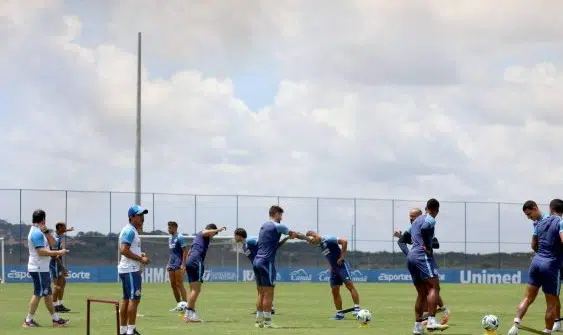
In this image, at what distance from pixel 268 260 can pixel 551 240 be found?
606 cm

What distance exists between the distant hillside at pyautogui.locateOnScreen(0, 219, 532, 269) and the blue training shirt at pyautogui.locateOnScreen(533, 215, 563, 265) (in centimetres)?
4189

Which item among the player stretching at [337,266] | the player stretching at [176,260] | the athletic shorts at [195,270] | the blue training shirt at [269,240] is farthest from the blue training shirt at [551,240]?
the player stretching at [176,260]

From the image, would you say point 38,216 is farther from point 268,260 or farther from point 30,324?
point 268,260

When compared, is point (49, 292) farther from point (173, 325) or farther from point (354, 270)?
point (354, 270)

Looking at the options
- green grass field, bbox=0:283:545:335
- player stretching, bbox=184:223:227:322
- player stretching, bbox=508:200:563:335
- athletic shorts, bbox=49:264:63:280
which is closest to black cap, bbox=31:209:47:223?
green grass field, bbox=0:283:545:335

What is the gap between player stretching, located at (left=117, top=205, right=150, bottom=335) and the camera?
57.4 feet

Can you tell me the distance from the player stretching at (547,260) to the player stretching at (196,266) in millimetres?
7697

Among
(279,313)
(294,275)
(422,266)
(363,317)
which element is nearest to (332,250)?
(363,317)

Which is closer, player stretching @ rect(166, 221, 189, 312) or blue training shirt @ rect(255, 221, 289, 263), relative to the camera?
blue training shirt @ rect(255, 221, 289, 263)

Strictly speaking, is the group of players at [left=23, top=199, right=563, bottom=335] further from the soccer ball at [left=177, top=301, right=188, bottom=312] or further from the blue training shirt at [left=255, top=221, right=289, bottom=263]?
the soccer ball at [left=177, top=301, right=188, bottom=312]

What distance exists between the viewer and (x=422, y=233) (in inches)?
775

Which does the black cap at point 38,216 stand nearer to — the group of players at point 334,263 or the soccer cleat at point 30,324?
the group of players at point 334,263

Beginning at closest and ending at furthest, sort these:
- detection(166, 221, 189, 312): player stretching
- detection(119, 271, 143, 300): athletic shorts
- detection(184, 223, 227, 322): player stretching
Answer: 1. detection(119, 271, 143, 300): athletic shorts
2. detection(184, 223, 227, 322): player stretching
3. detection(166, 221, 189, 312): player stretching

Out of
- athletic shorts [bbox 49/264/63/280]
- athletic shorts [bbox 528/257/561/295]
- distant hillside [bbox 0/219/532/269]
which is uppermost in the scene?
athletic shorts [bbox 528/257/561/295]
